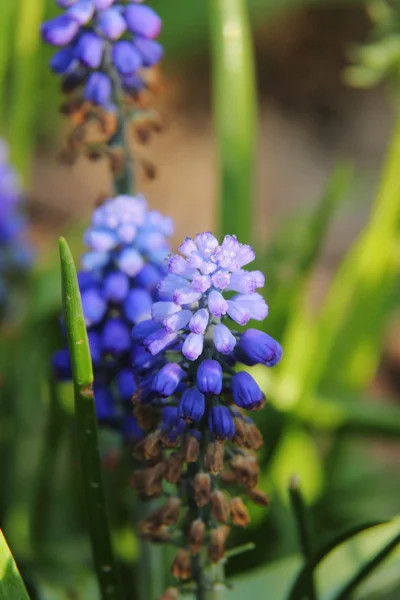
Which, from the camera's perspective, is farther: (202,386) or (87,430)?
(87,430)

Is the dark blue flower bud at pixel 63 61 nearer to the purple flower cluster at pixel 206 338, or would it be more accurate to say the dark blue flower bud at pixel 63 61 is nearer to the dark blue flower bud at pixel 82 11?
the dark blue flower bud at pixel 82 11

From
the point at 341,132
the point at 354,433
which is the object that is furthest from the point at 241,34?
the point at 341,132

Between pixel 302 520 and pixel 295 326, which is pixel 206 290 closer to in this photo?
pixel 302 520

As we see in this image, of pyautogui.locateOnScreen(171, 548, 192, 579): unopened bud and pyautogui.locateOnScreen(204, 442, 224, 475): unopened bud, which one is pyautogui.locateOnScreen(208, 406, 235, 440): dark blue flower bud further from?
pyautogui.locateOnScreen(171, 548, 192, 579): unopened bud

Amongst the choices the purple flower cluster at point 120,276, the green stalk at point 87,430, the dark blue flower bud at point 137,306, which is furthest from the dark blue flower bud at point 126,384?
the green stalk at point 87,430

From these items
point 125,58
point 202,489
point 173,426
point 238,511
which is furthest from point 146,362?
point 125,58

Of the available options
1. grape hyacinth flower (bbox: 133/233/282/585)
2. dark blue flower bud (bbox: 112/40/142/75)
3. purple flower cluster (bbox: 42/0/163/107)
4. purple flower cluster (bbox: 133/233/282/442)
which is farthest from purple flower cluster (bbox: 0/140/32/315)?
purple flower cluster (bbox: 133/233/282/442)

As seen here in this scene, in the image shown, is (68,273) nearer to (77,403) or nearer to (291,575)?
(77,403)
